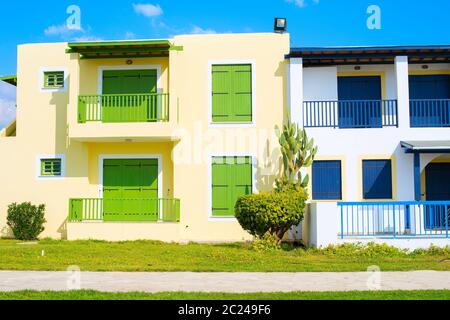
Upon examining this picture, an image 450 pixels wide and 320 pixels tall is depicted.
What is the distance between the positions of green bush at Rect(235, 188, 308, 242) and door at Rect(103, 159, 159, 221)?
15.1 ft

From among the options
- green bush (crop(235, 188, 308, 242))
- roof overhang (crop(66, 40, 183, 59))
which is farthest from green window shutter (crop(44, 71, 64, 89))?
green bush (crop(235, 188, 308, 242))

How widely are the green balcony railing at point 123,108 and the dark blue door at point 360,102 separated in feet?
20.5

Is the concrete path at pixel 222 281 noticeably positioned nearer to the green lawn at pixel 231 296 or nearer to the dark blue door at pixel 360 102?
the green lawn at pixel 231 296

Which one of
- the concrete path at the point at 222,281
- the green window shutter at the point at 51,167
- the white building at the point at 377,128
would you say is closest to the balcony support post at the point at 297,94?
the white building at the point at 377,128

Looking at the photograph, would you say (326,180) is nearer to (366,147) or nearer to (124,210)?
(366,147)

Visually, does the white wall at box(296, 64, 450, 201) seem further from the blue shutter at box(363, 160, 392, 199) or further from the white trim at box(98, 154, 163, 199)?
the white trim at box(98, 154, 163, 199)

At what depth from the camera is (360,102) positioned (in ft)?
65.3

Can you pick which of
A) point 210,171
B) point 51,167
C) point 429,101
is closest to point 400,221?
point 429,101

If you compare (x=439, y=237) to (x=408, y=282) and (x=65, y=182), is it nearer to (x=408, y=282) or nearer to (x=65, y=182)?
(x=408, y=282)

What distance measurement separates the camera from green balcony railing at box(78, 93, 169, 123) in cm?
1966

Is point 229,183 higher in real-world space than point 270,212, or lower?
higher

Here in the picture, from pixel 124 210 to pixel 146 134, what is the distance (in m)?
2.91

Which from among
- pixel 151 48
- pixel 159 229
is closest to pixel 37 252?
pixel 159 229
